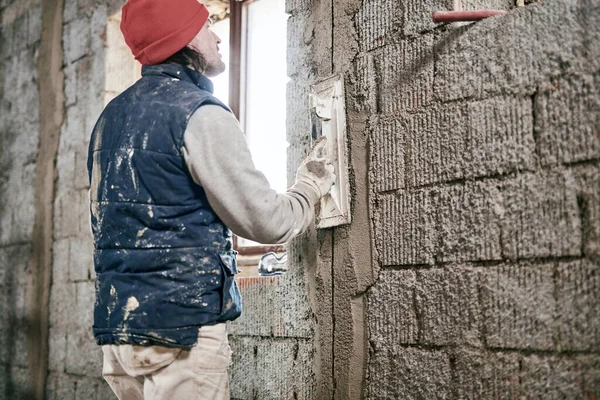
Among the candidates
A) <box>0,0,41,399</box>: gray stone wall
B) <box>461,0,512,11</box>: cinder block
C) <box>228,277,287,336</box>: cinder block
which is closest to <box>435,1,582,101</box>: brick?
<box>461,0,512,11</box>: cinder block

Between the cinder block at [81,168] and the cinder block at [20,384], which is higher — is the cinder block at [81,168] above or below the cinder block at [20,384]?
above

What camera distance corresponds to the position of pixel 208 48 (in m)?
1.90

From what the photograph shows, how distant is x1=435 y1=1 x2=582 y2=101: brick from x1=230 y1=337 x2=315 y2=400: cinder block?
1.02 m

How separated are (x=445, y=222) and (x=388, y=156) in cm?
30

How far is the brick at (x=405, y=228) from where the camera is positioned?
5.62ft

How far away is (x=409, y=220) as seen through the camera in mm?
1763

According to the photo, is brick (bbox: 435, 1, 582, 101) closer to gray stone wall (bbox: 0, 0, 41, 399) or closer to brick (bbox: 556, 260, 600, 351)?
brick (bbox: 556, 260, 600, 351)

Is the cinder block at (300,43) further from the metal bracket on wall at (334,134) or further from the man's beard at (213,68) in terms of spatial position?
the man's beard at (213,68)

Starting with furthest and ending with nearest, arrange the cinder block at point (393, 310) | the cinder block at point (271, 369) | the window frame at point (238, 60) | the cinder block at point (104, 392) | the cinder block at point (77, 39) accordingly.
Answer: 1. the cinder block at point (77, 39)
2. the cinder block at point (104, 392)
3. the window frame at point (238, 60)
4. the cinder block at point (271, 369)
5. the cinder block at point (393, 310)

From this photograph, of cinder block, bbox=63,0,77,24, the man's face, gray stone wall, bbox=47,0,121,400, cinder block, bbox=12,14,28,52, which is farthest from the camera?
cinder block, bbox=12,14,28,52

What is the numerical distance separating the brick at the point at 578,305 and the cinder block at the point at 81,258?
2.46 meters

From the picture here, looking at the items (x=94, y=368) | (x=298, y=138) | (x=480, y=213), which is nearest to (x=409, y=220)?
(x=480, y=213)

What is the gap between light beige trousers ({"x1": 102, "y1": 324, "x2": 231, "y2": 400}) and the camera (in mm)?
1594

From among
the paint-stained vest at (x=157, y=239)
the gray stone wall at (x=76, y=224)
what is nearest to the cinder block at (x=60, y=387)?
the gray stone wall at (x=76, y=224)
